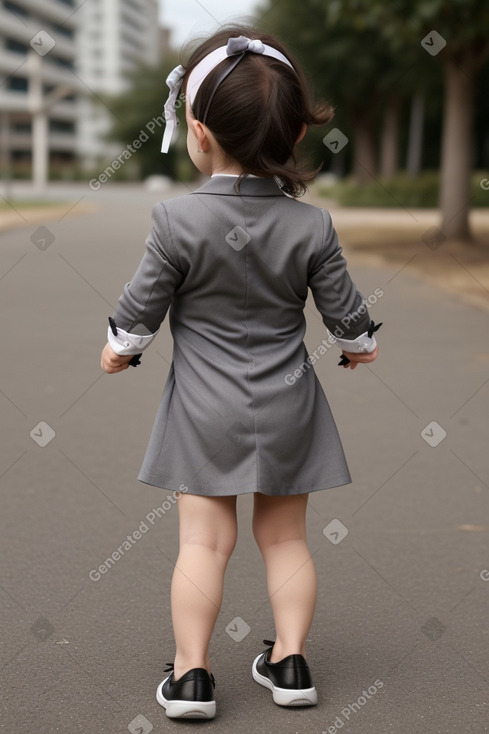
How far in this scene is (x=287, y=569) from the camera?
2861mm

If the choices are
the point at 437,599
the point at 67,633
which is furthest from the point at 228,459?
the point at 437,599

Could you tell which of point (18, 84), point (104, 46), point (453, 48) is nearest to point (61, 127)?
point (18, 84)

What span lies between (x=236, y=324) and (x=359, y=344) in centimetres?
34

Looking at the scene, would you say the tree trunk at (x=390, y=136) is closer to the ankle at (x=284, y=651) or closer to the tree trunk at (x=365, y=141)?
the tree trunk at (x=365, y=141)

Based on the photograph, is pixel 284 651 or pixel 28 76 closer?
pixel 284 651

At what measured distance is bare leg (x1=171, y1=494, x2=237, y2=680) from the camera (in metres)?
2.74

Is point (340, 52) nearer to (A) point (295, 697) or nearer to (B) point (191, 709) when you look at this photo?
(A) point (295, 697)

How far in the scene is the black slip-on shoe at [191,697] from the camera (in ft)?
8.82

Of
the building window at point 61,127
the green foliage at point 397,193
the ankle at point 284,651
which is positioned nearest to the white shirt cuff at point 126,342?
the ankle at point 284,651

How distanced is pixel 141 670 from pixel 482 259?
43.7ft

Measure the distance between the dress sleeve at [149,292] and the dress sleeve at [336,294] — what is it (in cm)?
35

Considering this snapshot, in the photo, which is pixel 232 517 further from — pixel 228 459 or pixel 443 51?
pixel 443 51

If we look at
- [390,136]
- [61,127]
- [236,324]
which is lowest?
[61,127]

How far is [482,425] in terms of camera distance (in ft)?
20.0
